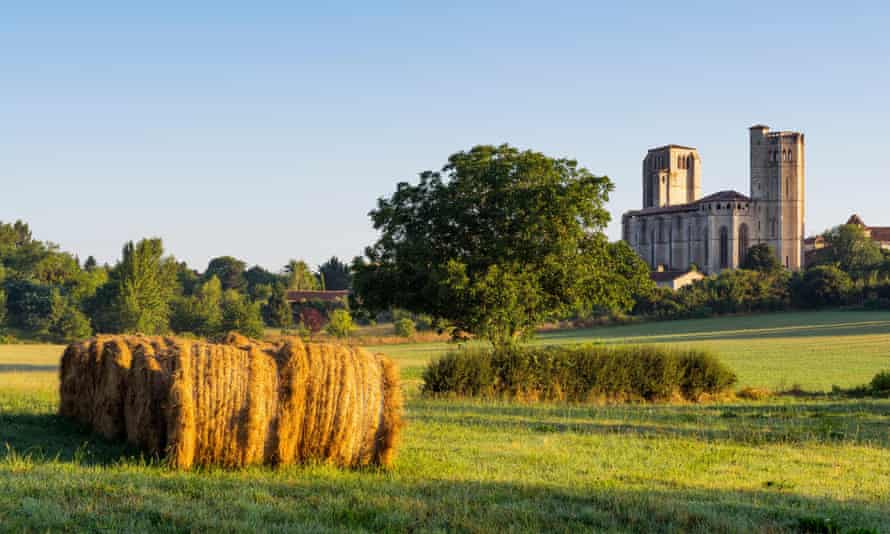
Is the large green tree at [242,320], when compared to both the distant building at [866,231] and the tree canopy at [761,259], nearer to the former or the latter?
Answer: the tree canopy at [761,259]

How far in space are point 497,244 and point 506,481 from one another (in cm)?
1604

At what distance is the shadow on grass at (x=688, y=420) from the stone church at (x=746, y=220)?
396 ft

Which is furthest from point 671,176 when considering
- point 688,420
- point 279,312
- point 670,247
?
point 688,420

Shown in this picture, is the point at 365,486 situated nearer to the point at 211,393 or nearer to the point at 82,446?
the point at 211,393

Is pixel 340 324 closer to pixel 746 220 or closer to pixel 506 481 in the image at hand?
pixel 506 481

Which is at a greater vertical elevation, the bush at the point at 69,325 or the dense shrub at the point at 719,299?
the dense shrub at the point at 719,299

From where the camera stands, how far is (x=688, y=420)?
14695 millimetres

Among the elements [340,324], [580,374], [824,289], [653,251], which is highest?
[653,251]

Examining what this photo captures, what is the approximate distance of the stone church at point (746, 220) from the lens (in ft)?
460

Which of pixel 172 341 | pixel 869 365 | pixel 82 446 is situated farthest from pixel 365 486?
pixel 869 365

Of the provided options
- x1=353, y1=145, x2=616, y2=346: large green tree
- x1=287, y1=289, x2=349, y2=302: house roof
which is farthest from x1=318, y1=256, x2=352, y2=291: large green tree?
x1=353, y1=145, x2=616, y2=346: large green tree

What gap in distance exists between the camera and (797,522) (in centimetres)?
675

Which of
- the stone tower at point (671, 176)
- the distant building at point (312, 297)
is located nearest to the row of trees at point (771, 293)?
the distant building at point (312, 297)

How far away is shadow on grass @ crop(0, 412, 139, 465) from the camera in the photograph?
8.38 metres
